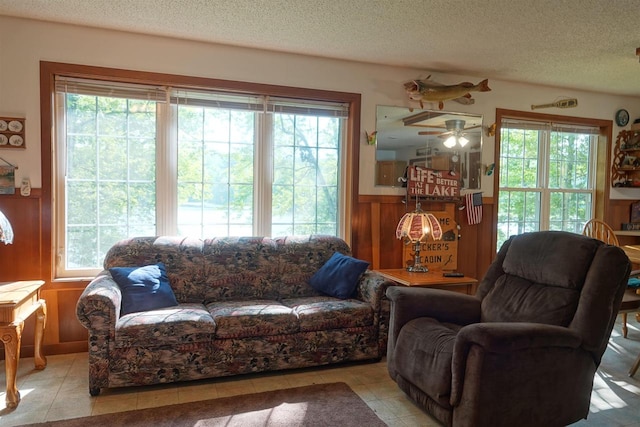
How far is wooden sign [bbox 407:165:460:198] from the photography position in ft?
13.2

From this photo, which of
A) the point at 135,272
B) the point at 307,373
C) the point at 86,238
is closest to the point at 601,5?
the point at 307,373

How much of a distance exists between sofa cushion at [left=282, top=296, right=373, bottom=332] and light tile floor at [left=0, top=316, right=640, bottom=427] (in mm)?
325

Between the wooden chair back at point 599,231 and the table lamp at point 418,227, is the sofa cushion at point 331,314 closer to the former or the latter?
the table lamp at point 418,227

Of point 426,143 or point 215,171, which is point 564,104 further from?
point 215,171

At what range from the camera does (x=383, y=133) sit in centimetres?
402


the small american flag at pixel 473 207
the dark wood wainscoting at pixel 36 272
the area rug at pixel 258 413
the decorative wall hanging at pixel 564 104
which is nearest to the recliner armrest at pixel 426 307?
the area rug at pixel 258 413

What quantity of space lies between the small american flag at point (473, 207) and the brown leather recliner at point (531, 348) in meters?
1.77

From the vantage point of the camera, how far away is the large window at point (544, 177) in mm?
4629

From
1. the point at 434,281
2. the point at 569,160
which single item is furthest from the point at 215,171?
the point at 569,160

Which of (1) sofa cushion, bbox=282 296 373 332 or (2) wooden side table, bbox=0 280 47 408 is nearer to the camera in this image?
(2) wooden side table, bbox=0 280 47 408

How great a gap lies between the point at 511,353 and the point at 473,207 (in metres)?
2.51

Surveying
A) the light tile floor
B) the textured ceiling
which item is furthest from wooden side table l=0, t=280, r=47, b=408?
the textured ceiling

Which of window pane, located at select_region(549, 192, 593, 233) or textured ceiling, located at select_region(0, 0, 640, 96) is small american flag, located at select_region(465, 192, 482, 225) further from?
textured ceiling, located at select_region(0, 0, 640, 96)

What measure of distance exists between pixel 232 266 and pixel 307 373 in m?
0.98
